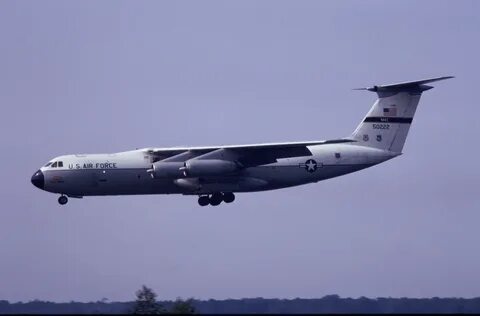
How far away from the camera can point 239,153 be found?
6256 centimetres

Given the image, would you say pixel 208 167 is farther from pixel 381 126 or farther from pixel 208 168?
pixel 381 126

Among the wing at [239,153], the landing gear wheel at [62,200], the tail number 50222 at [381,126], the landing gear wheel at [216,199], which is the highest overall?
the tail number 50222 at [381,126]

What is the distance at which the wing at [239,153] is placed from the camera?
61906 millimetres

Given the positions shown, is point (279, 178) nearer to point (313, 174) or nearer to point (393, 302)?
point (313, 174)

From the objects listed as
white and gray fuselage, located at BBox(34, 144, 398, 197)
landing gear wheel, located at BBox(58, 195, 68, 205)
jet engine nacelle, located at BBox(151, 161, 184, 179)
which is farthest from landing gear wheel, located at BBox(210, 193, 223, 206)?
landing gear wheel, located at BBox(58, 195, 68, 205)

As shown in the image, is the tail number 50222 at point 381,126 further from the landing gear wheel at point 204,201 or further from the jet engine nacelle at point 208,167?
the landing gear wheel at point 204,201

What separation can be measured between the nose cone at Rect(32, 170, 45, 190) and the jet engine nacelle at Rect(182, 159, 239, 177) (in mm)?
7826

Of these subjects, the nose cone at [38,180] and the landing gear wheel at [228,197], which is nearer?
the nose cone at [38,180]

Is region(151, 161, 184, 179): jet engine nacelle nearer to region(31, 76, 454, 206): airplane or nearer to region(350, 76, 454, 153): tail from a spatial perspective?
region(31, 76, 454, 206): airplane

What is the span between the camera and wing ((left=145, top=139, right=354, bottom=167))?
61.9 meters

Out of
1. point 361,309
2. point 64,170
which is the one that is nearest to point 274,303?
point 361,309

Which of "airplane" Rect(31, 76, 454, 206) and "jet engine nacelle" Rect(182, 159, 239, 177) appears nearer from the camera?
"jet engine nacelle" Rect(182, 159, 239, 177)

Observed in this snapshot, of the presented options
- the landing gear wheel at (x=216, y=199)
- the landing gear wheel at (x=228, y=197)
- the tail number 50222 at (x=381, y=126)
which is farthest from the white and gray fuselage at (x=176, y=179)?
the tail number 50222 at (x=381, y=126)

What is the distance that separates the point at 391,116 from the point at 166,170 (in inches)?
548
